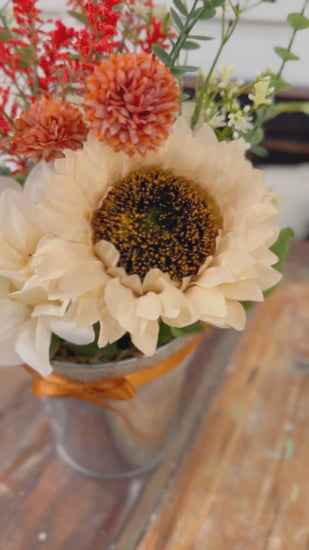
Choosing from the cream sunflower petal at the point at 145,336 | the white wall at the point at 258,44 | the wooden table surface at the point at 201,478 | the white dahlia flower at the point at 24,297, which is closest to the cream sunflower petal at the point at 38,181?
the white dahlia flower at the point at 24,297

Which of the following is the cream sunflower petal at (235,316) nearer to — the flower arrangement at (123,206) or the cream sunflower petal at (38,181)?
the flower arrangement at (123,206)

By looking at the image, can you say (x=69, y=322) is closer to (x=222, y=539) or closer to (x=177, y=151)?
(x=177, y=151)

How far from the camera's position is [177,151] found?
12.8 inches

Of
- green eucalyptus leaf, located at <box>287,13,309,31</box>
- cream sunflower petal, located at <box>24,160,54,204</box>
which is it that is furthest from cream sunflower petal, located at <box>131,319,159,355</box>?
green eucalyptus leaf, located at <box>287,13,309,31</box>

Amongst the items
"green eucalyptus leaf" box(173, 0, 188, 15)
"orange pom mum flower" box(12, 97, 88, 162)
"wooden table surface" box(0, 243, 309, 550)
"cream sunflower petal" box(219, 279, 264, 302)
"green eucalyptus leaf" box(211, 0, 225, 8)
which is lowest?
"wooden table surface" box(0, 243, 309, 550)

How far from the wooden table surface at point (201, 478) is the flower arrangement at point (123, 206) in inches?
7.6

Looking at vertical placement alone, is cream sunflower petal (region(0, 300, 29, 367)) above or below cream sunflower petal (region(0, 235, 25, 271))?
below

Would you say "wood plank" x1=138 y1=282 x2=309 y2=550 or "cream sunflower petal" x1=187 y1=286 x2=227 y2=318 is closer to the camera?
"cream sunflower petal" x1=187 y1=286 x2=227 y2=318

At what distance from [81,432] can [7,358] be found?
16 centimetres

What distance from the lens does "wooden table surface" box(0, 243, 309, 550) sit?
1.45ft

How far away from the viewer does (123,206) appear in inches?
12.5

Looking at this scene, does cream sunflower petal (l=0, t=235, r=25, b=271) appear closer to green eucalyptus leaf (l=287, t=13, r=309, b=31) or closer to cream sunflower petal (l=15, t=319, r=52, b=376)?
cream sunflower petal (l=15, t=319, r=52, b=376)

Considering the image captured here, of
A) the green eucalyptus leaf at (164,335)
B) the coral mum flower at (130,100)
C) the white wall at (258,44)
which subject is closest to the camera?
the coral mum flower at (130,100)

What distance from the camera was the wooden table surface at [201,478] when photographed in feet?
1.45
